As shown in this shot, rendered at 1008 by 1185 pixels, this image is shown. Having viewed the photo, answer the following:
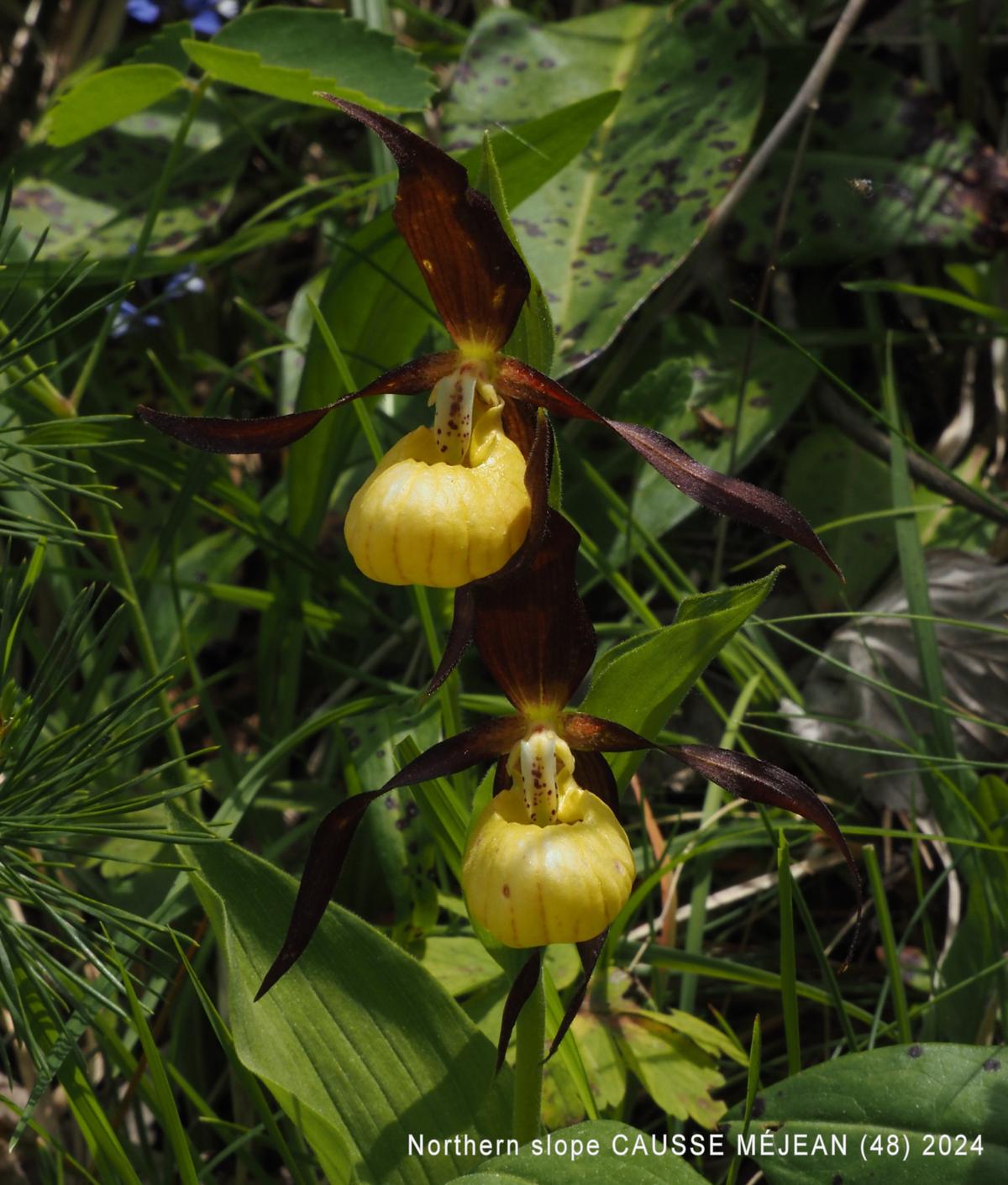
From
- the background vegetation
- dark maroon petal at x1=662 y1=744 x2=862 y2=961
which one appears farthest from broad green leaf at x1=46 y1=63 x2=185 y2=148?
dark maroon petal at x1=662 y1=744 x2=862 y2=961

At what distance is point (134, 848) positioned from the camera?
65.2 inches

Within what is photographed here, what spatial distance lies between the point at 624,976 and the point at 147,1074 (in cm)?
61

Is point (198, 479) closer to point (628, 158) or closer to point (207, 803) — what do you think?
point (207, 803)

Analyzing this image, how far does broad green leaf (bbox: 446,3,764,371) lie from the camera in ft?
6.13

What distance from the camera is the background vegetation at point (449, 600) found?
115 centimetres

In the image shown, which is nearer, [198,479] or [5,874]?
[5,874]

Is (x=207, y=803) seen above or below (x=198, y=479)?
below

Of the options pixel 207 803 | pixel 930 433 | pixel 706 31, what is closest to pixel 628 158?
pixel 706 31

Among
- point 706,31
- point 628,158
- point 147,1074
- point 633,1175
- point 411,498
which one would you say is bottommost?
point 147,1074

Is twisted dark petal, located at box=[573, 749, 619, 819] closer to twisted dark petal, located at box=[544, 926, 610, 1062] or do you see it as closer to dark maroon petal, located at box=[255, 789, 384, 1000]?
twisted dark petal, located at box=[544, 926, 610, 1062]

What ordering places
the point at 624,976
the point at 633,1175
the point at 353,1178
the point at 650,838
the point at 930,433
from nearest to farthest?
the point at 633,1175 → the point at 353,1178 → the point at 624,976 → the point at 650,838 → the point at 930,433

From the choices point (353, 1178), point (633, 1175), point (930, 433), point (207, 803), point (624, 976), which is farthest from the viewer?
point (930, 433)

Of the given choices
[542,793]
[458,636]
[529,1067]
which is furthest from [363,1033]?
[458,636]

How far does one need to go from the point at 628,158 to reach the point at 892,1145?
1625 mm
